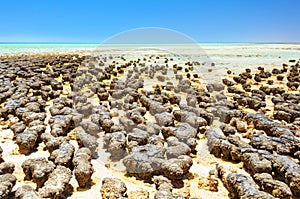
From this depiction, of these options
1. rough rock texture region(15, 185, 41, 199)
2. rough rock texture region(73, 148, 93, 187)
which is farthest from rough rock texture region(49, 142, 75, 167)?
rough rock texture region(15, 185, 41, 199)

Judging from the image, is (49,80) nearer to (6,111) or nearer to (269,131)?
(6,111)

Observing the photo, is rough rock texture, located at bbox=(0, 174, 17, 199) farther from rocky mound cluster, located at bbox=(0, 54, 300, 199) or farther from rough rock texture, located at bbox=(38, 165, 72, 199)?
rough rock texture, located at bbox=(38, 165, 72, 199)

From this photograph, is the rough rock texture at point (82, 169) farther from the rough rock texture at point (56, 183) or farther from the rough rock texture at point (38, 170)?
the rough rock texture at point (38, 170)

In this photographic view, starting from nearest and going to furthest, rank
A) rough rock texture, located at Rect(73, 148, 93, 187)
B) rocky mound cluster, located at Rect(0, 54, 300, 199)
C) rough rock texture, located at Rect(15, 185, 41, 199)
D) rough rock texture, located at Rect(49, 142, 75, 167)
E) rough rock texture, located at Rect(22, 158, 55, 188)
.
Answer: rough rock texture, located at Rect(15, 185, 41, 199)
rocky mound cluster, located at Rect(0, 54, 300, 199)
rough rock texture, located at Rect(22, 158, 55, 188)
rough rock texture, located at Rect(73, 148, 93, 187)
rough rock texture, located at Rect(49, 142, 75, 167)

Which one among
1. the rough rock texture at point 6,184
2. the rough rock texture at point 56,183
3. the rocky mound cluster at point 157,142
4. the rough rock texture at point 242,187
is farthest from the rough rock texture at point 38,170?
the rough rock texture at point 242,187

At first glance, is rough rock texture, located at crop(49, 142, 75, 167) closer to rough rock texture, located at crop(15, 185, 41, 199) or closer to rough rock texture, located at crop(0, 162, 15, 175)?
rough rock texture, located at crop(0, 162, 15, 175)

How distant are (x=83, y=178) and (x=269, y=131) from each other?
A: 4.36 m

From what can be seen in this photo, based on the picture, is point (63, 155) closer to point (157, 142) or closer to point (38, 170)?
point (38, 170)

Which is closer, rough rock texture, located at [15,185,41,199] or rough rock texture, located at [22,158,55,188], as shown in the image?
rough rock texture, located at [15,185,41,199]

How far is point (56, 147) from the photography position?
5949 millimetres

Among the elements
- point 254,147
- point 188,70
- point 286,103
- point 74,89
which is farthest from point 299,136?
point 188,70

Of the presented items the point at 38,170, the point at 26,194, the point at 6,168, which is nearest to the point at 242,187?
the point at 26,194

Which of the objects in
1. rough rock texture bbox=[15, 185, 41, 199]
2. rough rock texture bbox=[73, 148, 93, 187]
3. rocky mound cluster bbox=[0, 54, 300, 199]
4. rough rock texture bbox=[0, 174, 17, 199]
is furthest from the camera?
rough rock texture bbox=[73, 148, 93, 187]

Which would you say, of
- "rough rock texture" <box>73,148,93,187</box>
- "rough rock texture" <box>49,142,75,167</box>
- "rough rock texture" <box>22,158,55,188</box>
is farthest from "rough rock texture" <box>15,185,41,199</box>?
"rough rock texture" <box>49,142,75,167</box>
